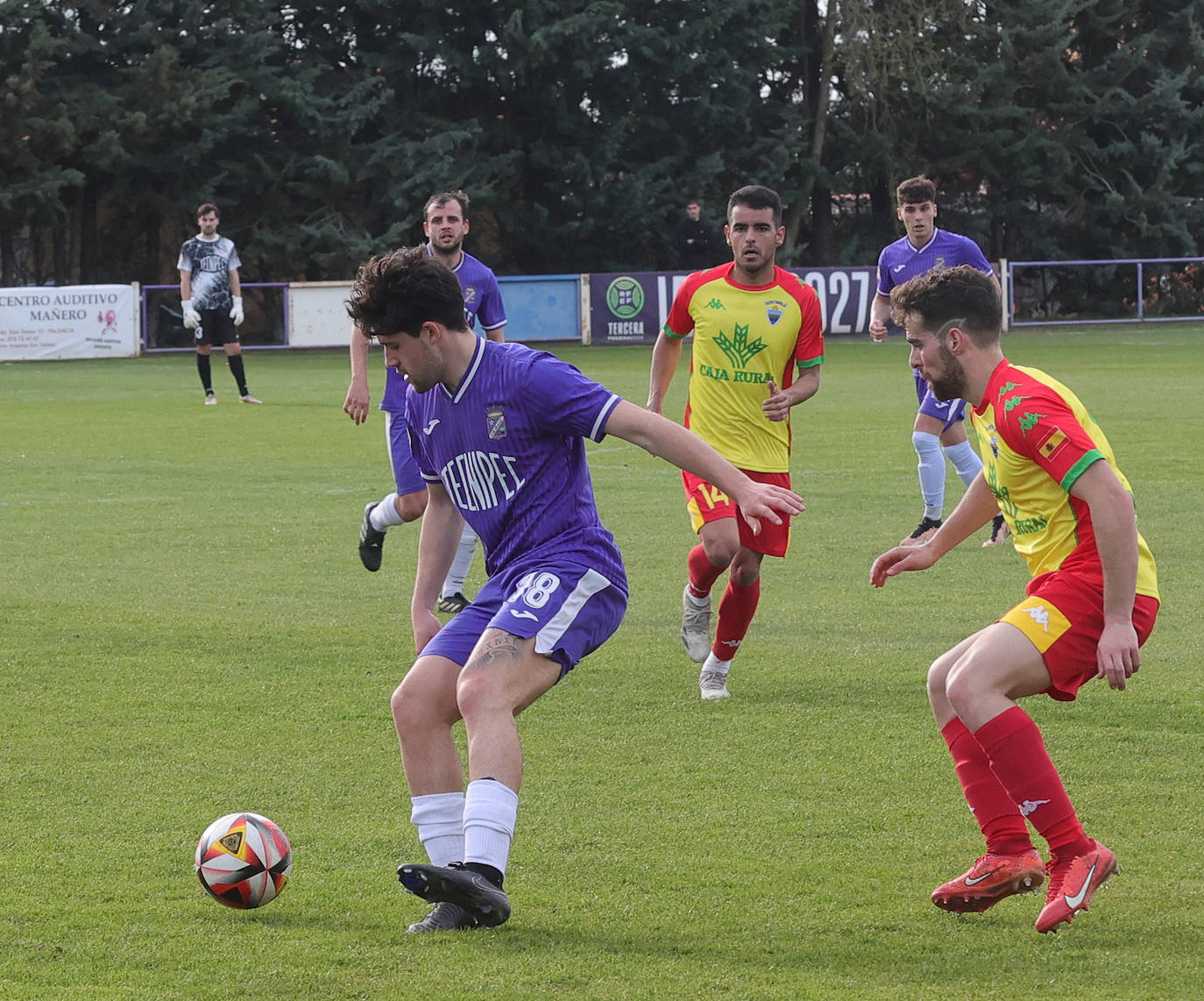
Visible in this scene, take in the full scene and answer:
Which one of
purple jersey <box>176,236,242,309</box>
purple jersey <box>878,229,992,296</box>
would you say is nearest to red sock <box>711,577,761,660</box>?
purple jersey <box>878,229,992,296</box>

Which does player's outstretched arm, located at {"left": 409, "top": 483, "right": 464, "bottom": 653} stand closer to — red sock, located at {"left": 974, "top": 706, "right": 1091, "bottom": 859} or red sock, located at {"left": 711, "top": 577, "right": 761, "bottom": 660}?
red sock, located at {"left": 974, "top": 706, "right": 1091, "bottom": 859}

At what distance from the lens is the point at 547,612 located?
4070mm

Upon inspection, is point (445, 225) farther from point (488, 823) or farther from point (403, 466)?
point (488, 823)

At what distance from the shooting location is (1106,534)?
382 centimetres

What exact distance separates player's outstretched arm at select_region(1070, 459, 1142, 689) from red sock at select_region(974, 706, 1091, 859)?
25 centimetres

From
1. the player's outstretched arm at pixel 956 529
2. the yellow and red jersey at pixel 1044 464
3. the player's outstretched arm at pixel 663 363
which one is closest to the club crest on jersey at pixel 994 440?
the yellow and red jersey at pixel 1044 464

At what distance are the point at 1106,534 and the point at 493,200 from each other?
3570 centimetres

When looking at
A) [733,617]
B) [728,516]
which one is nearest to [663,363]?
[728,516]

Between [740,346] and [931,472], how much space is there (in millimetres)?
3595

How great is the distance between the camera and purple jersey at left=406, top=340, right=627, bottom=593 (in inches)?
163

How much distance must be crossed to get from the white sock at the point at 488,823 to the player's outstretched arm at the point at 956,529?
4.17 feet

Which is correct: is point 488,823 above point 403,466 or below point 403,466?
below

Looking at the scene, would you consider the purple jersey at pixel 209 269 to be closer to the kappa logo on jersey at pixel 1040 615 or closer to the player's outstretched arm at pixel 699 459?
the player's outstretched arm at pixel 699 459

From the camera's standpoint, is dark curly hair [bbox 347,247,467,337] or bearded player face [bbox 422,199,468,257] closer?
dark curly hair [bbox 347,247,467,337]
